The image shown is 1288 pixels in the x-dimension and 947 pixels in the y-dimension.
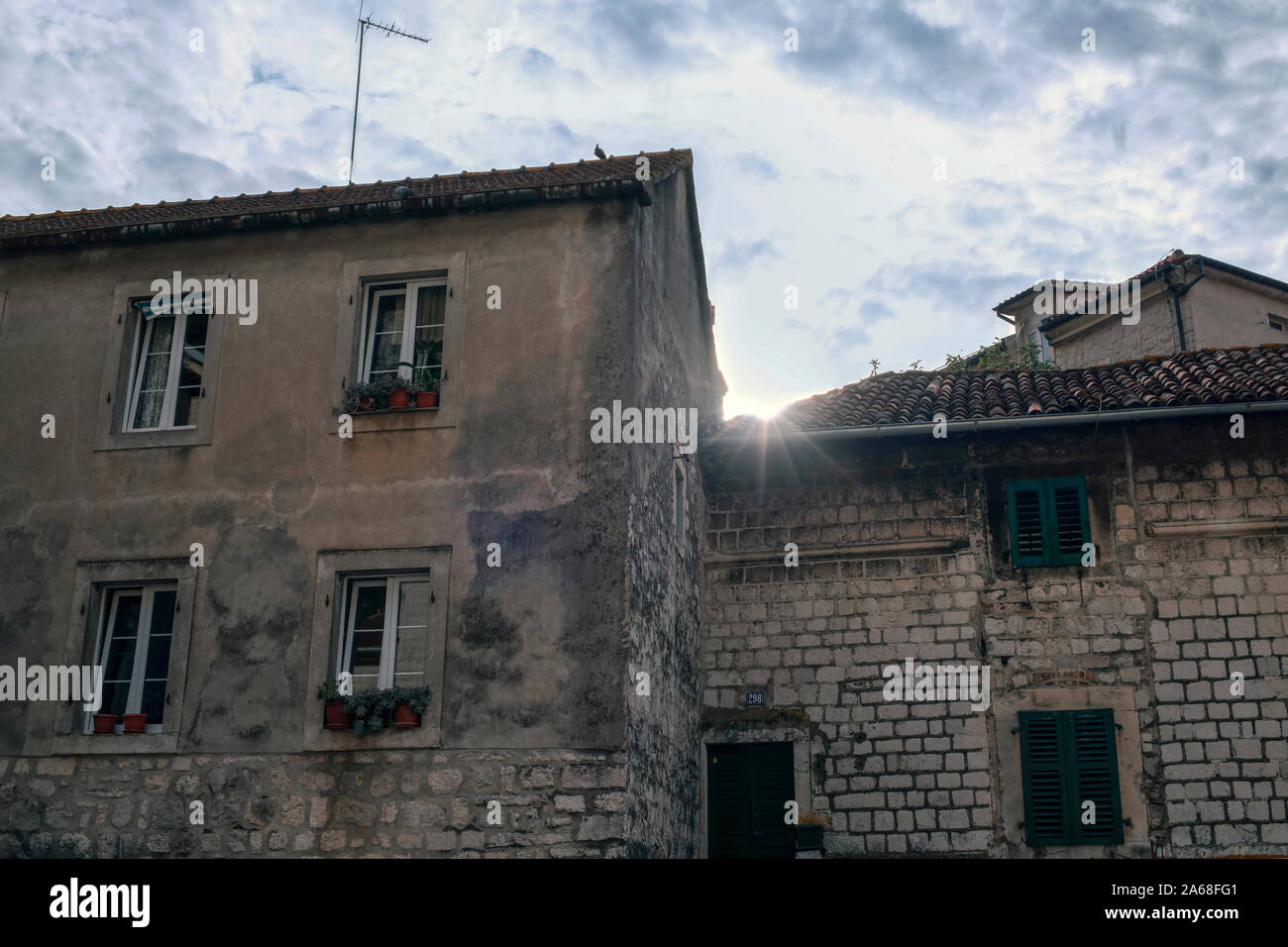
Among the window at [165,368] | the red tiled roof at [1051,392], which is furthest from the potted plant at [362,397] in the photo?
the red tiled roof at [1051,392]

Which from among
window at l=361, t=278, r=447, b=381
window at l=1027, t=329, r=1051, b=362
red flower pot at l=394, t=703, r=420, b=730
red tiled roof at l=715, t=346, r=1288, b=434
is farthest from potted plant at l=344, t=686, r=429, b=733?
window at l=1027, t=329, r=1051, b=362

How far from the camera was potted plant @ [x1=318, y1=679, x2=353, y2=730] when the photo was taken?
9742 mm

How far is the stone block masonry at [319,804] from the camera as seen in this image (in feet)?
30.5

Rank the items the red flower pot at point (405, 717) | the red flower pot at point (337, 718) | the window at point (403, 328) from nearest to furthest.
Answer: the red flower pot at point (405, 717), the red flower pot at point (337, 718), the window at point (403, 328)

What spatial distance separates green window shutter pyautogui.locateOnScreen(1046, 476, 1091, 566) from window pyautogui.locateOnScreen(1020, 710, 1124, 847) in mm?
1588

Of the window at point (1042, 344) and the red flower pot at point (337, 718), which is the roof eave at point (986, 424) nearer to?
the red flower pot at point (337, 718)

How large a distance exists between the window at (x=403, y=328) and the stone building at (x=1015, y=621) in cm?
375

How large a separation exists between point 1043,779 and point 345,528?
23.3ft

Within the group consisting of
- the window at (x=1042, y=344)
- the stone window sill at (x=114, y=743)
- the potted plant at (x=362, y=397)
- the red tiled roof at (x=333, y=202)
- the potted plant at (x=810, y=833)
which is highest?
the window at (x=1042, y=344)

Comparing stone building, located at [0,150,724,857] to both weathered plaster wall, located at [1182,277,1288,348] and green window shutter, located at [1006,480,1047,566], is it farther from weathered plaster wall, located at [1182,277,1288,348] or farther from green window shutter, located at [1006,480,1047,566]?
weathered plaster wall, located at [1182,277,1288,348]

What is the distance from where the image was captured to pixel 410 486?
1034cm
